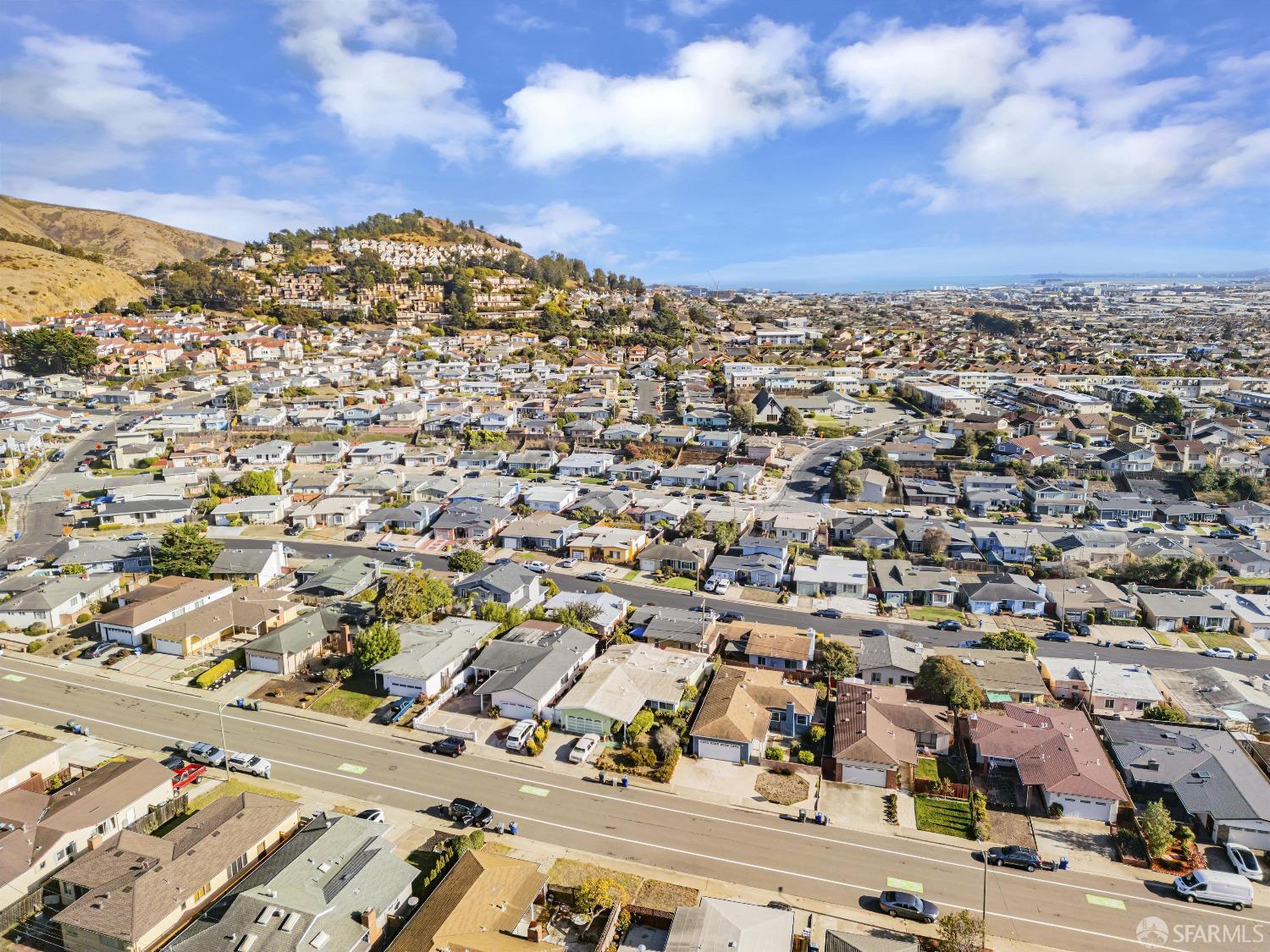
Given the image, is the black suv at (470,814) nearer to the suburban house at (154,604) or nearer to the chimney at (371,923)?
the chimney at (371,923)

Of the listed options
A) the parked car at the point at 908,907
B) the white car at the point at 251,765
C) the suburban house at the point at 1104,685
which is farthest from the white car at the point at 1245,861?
the white car at the point at 251,765

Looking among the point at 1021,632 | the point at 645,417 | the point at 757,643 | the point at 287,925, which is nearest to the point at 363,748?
the point at 287,925

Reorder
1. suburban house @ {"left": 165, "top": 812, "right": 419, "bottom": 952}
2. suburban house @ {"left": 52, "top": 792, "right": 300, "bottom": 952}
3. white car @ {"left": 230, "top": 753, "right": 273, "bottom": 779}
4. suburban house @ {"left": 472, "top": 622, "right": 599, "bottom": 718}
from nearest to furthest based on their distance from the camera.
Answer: suburban house @ {"left": 165, "top": 812, "right": 419, "bottom": 952} < suburban house @ {"left": 52, "top": 792, "right": 300, "bottom": 952} < white car @ {"left": 230, "top": 753, "right": 273, "bottom": 779} < suburban house @ {"left": 472, "top": 622, "right": 599, "bottom": 718}

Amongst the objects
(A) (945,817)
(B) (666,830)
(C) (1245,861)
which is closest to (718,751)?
(B) (666,830)

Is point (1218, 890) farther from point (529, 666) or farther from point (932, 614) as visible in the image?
point (529, 666)

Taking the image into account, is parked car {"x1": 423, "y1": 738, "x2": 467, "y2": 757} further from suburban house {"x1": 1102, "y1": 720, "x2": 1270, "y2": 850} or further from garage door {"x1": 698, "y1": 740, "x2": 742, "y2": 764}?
suburban house {"x1": 1102, "y1": 720, "x2": 1270, "y2": 850}

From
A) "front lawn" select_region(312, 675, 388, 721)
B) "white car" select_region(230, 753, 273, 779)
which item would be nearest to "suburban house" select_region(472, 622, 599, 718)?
"front lawn" select_region(312, 675, 388, 721)

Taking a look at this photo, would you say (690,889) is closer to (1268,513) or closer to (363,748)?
(363,748)
